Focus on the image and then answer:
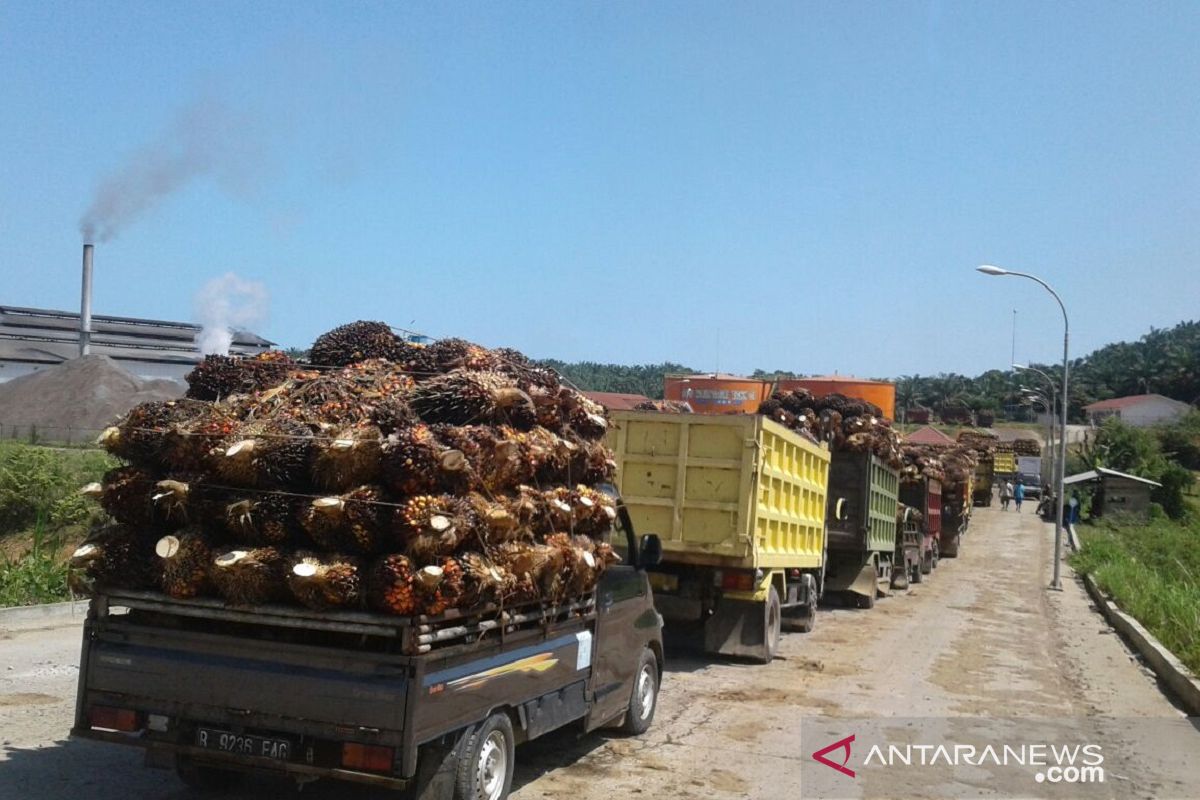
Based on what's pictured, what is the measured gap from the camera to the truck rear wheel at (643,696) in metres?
7.86

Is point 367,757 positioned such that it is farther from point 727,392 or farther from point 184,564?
point 727,392

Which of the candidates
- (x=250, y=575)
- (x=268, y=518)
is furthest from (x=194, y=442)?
(x=250, y=575)

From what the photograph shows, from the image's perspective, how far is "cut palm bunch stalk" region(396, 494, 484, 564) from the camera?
17.0ft

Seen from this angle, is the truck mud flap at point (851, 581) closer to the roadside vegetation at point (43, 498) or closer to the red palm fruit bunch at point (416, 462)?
the roadside vegetation at point (43, 498)

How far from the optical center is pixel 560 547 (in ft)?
20.8

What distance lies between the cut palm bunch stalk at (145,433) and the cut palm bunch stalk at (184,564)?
570 millimetres

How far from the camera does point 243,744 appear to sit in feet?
17.2

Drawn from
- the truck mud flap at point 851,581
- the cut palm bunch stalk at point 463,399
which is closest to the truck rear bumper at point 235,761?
the cut palm bunch stalk at point 463,399

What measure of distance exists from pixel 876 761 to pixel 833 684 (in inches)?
119

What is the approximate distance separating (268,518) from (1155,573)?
850 inches

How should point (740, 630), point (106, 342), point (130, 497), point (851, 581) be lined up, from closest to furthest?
point (130, 497), point (740, 630), point (851, 581), point (106, 342)

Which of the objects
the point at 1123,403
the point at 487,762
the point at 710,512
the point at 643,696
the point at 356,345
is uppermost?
the point at 1123,403

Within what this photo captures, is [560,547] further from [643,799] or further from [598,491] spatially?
[643,799]

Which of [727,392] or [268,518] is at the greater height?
[727,392]
